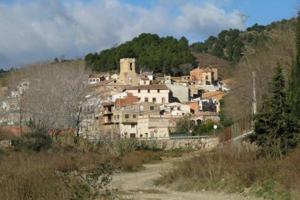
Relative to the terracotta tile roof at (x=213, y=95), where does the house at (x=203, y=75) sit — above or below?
above

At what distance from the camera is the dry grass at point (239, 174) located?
66.3ft

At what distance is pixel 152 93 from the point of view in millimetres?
127938

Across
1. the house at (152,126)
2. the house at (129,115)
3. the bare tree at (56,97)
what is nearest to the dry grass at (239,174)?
the bare tree at (56,97)

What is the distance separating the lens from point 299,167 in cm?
2075

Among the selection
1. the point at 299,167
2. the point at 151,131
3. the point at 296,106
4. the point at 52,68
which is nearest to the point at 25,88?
the point at 52,68

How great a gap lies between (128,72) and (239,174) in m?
124

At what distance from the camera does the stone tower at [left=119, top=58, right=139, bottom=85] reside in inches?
5571

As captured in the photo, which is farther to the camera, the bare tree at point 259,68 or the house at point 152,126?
the house at point 152,126

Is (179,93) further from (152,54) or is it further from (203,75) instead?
(203,75)

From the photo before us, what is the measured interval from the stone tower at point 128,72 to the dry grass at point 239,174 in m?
113

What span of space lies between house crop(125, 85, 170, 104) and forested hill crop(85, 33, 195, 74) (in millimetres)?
20956

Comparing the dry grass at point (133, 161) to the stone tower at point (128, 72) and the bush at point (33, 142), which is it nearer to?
the bush at point (33, 142)

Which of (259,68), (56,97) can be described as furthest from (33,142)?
(56,97)

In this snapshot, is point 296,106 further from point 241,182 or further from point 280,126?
point 241,182
